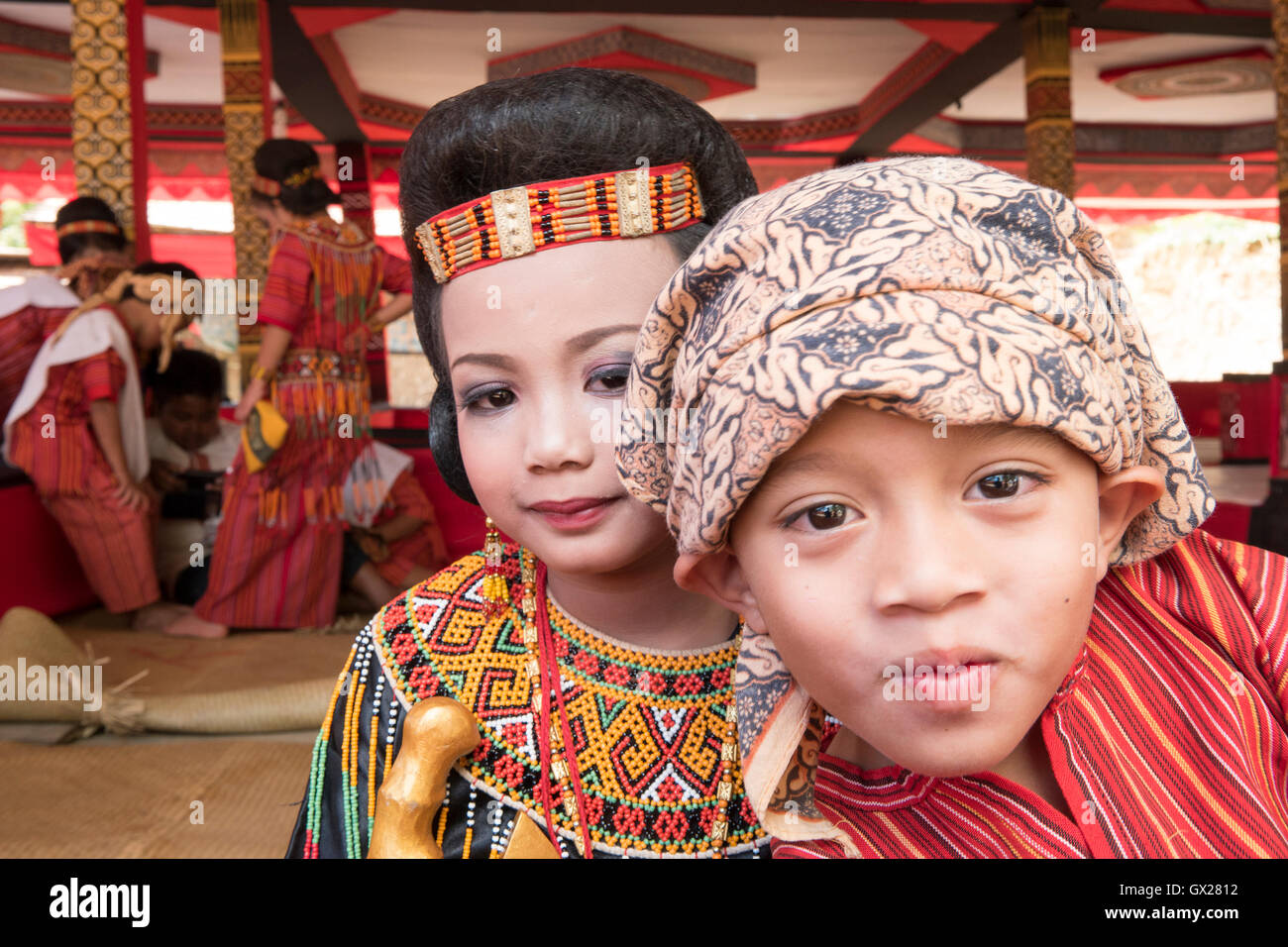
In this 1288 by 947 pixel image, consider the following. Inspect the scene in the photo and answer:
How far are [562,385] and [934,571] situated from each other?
432 millimetres

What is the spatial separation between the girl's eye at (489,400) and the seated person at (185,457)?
4.13 metres

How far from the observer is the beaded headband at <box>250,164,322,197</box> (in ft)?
12.1

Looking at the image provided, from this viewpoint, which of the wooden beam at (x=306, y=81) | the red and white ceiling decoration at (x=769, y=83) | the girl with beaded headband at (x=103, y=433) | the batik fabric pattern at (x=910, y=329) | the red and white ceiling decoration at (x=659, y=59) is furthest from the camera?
the red and white ceiling decoration at (x=659, y=59)

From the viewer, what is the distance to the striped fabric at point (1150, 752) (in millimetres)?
771

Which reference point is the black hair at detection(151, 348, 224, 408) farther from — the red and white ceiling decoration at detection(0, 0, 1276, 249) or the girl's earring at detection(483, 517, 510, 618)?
the girl's earring at detection(483, 517, 510, 618)

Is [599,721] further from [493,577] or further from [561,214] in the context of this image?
[561,214]

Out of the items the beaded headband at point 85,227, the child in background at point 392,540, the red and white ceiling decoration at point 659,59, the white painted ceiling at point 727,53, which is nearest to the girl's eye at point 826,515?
the child in background at point 392,540

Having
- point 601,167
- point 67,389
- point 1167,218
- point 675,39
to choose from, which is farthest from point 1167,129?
point 601,167

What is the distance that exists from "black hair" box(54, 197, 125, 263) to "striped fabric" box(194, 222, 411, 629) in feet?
2.81

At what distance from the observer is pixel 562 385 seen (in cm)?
94

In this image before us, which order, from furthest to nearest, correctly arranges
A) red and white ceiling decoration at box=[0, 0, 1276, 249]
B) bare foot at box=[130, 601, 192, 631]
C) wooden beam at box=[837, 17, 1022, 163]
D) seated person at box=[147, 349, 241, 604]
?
red and white ceiling decoration at box=[0, 0, 1276, 249] → wooden beam at box=[837, 17, 1022, 163] → seated person at box=[147, 349, 241, 604] → bare foot at box=[130, 601, 192, 631]

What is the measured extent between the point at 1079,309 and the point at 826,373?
192 mm

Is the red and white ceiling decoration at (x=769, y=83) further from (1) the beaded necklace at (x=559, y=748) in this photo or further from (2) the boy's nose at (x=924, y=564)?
(2) the boy's nose at (x=924, y=564)

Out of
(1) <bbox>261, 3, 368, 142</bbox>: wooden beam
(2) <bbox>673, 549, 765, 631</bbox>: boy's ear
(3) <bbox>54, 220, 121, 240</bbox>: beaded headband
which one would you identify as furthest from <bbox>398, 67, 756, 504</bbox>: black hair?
(1) <bbox>261, 3, 368, 142</bbox>: wooden beam
